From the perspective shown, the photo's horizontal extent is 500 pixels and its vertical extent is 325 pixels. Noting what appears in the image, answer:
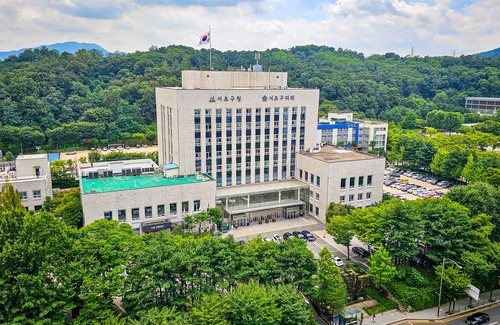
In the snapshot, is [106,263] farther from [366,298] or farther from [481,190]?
[481,190]

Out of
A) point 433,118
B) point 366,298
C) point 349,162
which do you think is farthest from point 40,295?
point 433,118

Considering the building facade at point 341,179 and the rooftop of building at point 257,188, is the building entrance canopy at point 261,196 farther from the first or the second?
the building facade at point 341,179

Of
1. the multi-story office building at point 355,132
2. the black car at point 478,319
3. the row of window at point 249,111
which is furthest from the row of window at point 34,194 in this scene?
the multi-story office building at point 355,132

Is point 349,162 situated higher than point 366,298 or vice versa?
point 349,162

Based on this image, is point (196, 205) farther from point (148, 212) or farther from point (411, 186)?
point (411, 186)

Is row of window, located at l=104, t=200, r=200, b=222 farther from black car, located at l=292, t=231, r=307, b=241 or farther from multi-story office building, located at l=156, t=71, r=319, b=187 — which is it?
black car, located at l=292, t=231, r=307, b=241

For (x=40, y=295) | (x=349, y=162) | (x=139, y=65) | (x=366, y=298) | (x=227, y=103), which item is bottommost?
(x=366, y=298)

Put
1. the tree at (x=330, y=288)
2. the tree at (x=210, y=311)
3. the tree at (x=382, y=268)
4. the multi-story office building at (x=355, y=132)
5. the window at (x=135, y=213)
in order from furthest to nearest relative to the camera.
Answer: the multi-story office building at (x=355, y=132) → the window at (x=135, y=213) → the tree at (x=382, y=268) → the tree at (x=330, y=288) → the tree at (x=210, y=311)
